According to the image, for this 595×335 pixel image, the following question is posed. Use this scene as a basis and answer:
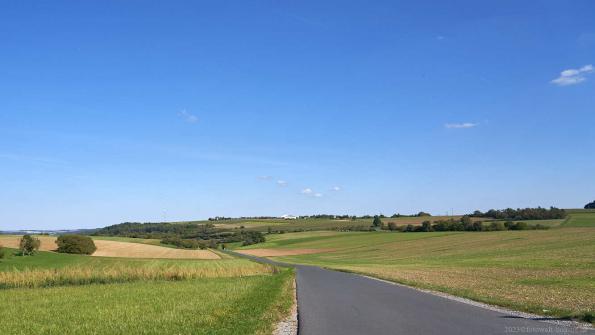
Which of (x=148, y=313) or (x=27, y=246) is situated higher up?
(x=27, y=246)

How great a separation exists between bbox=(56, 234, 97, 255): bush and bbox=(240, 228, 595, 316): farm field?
1475 inches

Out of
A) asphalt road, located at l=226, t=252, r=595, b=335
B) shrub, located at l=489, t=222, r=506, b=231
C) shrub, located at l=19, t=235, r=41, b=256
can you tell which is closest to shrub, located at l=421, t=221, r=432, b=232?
shrub, located at l=489, t=222, r=506, b=231

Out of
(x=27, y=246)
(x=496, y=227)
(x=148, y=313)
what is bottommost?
(x=148, y=313)

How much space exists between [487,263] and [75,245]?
70.6 meters

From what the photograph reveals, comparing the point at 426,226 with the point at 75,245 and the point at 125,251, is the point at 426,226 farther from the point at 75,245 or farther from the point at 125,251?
the point at 75,245

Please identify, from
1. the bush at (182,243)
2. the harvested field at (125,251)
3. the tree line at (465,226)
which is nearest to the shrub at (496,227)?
the tree line at (465,226)

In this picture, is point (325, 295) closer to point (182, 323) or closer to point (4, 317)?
point (182, 323)

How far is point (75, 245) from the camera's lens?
89.9m

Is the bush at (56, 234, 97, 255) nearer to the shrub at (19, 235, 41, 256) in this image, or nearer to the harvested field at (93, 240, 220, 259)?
the harvested field at (93, 240, 220, 259)

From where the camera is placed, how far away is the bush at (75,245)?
8944 cm

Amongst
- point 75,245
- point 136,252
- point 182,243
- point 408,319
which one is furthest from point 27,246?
point 408,319

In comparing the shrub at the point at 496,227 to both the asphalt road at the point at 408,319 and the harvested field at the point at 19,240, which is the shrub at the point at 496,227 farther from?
the asphalt road at the point at 408,319

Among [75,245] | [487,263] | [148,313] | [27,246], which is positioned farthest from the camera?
[75,245]

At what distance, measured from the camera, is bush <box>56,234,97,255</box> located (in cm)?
8944
